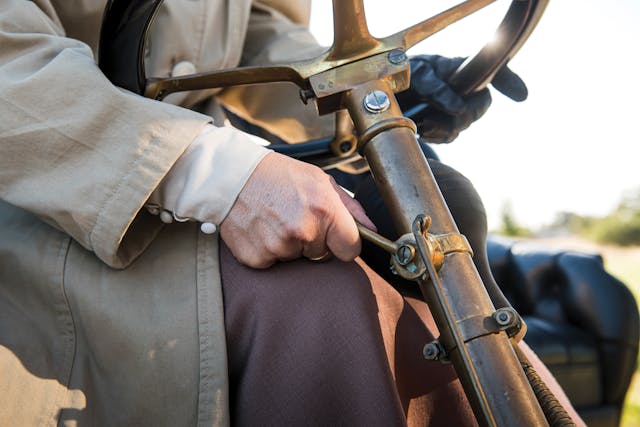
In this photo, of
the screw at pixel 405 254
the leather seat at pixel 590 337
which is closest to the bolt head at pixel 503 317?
the screw at pixel 405 254

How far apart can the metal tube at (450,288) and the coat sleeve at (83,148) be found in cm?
24

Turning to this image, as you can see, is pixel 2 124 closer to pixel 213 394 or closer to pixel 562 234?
pixel 213 394

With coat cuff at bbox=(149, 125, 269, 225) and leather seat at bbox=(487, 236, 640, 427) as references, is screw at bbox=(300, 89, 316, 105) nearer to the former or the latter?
coat cuff at bbox=(149, 125, 269, 225)

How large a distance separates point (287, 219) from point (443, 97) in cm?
47

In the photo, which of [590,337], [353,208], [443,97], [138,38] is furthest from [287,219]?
[590,337]

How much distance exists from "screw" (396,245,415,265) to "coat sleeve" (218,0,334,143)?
0.69 m

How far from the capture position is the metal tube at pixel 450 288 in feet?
1.85

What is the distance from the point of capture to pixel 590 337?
6.10 ft

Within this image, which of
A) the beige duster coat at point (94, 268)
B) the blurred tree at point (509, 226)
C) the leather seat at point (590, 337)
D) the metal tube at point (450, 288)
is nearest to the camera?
the metal tube at point (450, 288)

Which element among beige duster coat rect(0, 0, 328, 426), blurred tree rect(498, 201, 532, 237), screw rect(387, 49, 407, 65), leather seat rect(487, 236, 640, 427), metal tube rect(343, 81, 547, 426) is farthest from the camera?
blurred tree rect(498, 201, 532, 237)

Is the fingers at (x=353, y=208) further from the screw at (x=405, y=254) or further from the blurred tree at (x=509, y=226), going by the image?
the blurred tree at (x=509, y=226)

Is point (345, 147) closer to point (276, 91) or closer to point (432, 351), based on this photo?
point (276, 91)

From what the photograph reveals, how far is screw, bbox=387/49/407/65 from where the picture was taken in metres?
0.77

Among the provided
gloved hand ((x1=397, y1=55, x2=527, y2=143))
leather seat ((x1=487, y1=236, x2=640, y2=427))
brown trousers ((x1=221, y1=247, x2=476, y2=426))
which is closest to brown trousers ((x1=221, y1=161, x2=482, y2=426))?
brown trousers ((x1=221, y1=247, x2=476, y2=426))
